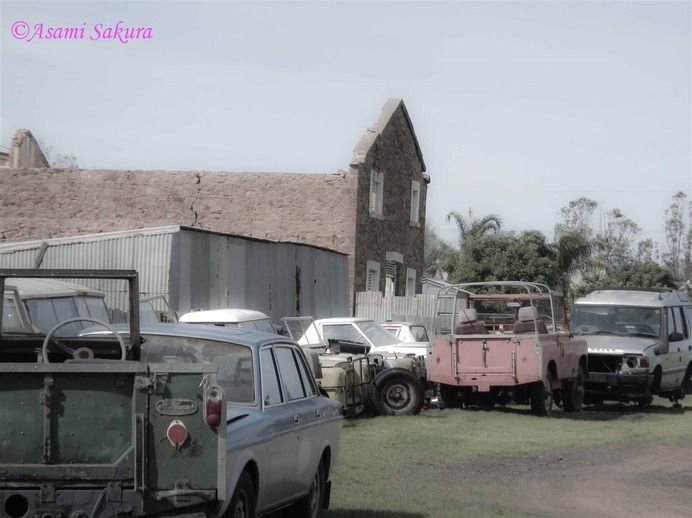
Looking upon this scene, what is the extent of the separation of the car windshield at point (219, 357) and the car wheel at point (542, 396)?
37.6 feet

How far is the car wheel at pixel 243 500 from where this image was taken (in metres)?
6.81

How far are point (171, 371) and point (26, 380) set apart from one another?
0.82m

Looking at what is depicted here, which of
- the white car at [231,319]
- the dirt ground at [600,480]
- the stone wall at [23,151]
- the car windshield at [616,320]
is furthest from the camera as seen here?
the stone wall at [23,151]

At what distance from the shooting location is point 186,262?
22.1 meters

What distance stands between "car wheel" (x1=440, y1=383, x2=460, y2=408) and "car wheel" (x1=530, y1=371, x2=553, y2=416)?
138cm

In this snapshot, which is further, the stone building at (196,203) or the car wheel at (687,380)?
the stone building at (196,203)

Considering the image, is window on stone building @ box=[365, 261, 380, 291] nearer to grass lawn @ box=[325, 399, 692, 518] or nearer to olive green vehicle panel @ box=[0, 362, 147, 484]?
grass lawn @ box=[325, 399, 692, 518]

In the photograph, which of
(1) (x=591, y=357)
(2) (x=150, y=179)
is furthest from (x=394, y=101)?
(1) (x=591, y=357)

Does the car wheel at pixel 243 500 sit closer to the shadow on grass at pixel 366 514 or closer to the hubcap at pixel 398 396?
the shadow on grass at pixel 366 514

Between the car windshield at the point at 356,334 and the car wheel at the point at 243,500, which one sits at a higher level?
the car windshield at the point at 356,334

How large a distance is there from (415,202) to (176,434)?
32.3 meters

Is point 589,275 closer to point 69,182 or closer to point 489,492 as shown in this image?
point 69,182

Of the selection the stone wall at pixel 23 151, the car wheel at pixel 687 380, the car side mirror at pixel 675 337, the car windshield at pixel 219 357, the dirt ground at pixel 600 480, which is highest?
the stone wall at pixel 23 151

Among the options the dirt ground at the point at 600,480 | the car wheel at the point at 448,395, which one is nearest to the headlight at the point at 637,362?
the car wheel at the point at 448,395
